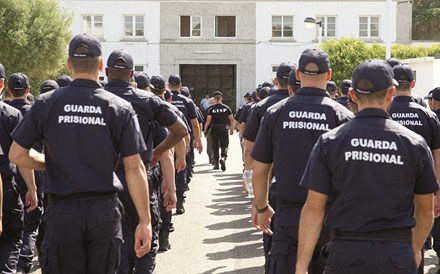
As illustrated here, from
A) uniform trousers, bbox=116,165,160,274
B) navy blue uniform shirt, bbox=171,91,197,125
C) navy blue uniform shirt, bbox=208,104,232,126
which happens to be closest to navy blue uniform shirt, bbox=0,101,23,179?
uniform trousers, bbox=116,165,160,274

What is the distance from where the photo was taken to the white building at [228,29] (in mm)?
44562

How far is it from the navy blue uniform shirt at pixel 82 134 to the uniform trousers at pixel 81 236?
4.7 inches

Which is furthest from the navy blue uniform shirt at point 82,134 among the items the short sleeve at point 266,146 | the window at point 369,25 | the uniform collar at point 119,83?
the window at point 369,25

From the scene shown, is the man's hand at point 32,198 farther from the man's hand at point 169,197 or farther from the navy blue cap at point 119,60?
the navy blue cap at point 119,60

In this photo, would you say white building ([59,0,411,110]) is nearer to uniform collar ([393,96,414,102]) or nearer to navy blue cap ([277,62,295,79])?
navy blue cap ([277,62,295,79])

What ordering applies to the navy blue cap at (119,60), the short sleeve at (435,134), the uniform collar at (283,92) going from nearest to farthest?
the navy blue cap at (119,60)
the short sleeve at (435,134)
the uniform collar at (283,92)

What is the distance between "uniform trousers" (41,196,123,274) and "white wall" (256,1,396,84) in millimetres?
40263

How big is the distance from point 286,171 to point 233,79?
40.8 m

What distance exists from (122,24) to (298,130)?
130 feet

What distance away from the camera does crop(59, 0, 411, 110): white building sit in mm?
44562

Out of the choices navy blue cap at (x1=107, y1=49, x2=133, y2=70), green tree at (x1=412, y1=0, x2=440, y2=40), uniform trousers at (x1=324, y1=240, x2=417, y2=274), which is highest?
green tree at (x1=412, y1=0, x2=440, y2=40)

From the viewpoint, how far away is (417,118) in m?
7.45

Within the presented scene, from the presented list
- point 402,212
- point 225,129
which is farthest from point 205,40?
point 402,212

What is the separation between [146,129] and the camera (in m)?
6.89
